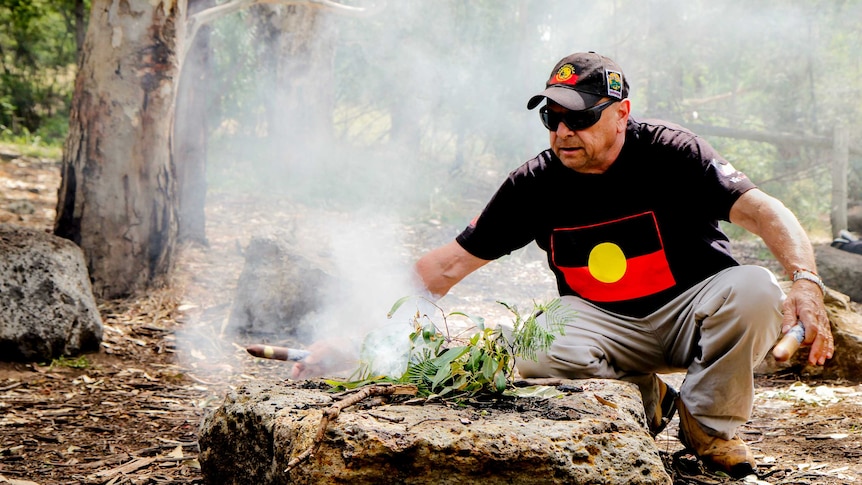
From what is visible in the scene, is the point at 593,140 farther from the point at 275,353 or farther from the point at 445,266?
the point at 275,353

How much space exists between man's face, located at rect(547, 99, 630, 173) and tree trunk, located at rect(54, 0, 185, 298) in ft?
11.1

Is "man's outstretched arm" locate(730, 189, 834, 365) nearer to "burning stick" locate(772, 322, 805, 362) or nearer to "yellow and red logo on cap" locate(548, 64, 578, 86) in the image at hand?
"burning stick" locate(772, 322, 805, 362)

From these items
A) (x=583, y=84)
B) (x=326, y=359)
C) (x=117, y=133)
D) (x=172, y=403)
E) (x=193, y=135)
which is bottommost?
(x=172, y=403)

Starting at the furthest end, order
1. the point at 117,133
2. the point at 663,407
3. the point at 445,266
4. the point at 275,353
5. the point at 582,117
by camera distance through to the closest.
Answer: the point at 117,133
the point at 445,266
the point at 663,407
the point at 582,117
the point at 275,353

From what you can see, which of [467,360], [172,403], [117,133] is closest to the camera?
[467,360]

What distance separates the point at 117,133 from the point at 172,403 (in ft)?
7.50

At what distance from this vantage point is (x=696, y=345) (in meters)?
3.00

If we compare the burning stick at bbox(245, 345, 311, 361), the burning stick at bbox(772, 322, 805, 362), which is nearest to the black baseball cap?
the burning stick at bbox(772, 322, 805, 362)

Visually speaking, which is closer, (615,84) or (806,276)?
(806,276)

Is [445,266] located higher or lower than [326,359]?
higher

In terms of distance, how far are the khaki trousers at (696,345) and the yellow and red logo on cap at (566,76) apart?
93 cm

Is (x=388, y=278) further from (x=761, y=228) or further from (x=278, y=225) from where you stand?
(x=761, y=228)

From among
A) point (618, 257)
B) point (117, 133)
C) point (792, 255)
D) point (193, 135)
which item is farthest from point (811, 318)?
point (193, 135)

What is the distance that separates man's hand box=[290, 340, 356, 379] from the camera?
2.96 metres
